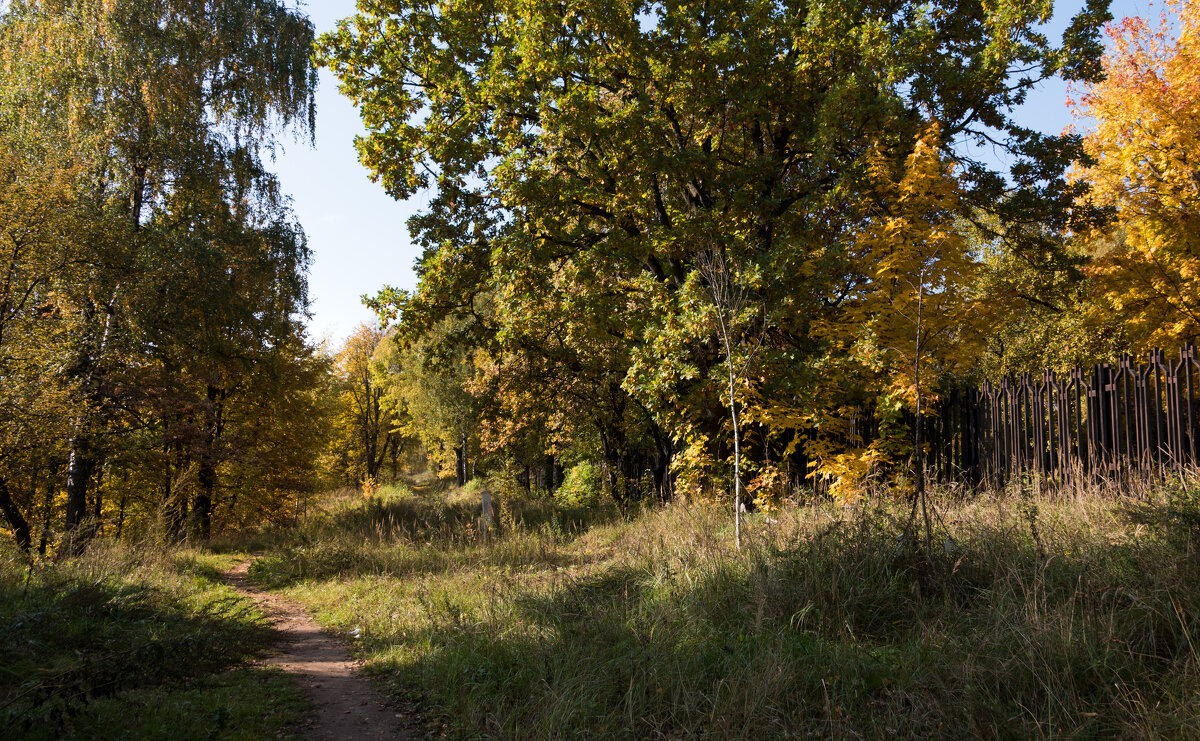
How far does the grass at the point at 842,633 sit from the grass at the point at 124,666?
117 centimetres

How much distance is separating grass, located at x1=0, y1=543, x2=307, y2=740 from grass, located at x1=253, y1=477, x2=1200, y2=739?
1.17 meters

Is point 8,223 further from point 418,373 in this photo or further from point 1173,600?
point 418,373

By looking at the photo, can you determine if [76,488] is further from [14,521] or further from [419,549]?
[419,549]

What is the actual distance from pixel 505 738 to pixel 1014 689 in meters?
3.03

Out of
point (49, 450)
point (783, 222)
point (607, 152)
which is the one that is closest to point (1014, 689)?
point (783, 222)

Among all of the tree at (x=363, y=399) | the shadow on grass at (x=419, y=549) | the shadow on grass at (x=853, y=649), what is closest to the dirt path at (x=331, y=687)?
the shadow on grass at (x=853, y=649)

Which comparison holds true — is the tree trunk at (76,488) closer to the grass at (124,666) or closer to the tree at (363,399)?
the grass at (124,666)

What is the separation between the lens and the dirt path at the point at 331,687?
480cm

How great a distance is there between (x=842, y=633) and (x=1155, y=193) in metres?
15.8

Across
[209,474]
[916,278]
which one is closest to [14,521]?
[209,474]

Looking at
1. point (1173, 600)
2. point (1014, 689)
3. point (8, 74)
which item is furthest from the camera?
point (8, 74)

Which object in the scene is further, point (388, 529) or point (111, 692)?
point (388, 529)

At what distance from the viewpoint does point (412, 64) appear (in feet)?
41.7

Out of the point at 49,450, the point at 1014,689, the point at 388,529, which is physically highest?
the point at 49,450
